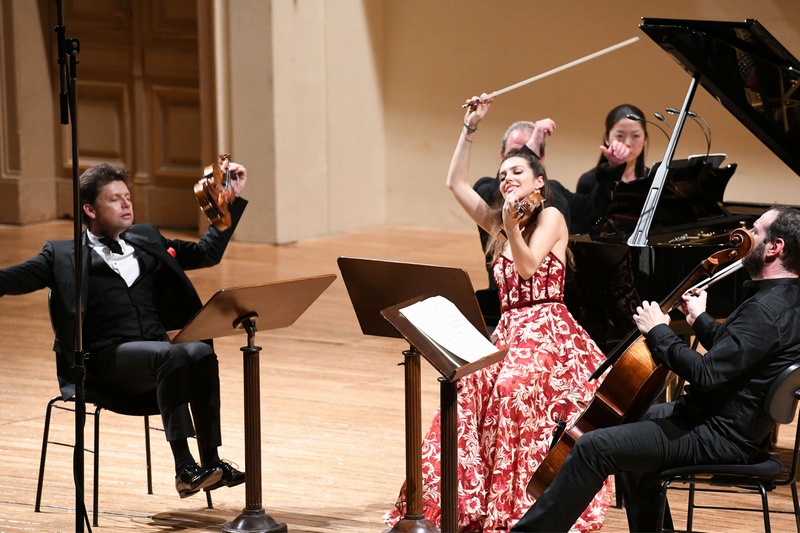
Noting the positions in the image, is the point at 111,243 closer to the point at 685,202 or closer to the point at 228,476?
the point at 228,476

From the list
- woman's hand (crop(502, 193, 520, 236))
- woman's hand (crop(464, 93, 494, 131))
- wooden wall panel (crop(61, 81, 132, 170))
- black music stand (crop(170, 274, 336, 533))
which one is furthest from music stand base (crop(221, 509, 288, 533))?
wooden wall panel (crop(61, 81, 132, 170))

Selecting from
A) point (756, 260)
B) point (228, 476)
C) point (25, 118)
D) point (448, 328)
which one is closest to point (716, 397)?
point (756, 260)

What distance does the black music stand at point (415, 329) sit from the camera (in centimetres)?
328

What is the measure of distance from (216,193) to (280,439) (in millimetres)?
1192

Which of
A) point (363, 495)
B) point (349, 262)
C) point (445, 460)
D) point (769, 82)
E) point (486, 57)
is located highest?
point (486, 57)

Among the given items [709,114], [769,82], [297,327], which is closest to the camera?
[769,82]

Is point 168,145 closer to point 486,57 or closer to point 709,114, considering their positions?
point 486,57

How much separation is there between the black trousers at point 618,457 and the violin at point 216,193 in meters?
1.60

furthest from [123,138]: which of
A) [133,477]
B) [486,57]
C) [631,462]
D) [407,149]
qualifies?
[631,462]

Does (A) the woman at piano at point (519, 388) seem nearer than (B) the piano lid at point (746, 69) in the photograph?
Yes

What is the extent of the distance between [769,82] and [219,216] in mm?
2155

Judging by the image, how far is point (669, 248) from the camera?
14.5ft

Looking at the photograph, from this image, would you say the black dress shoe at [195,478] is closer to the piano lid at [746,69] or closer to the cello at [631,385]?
the cello at [631,385]

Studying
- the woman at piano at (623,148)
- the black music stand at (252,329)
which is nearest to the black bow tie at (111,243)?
the black music stand at (252,329)
